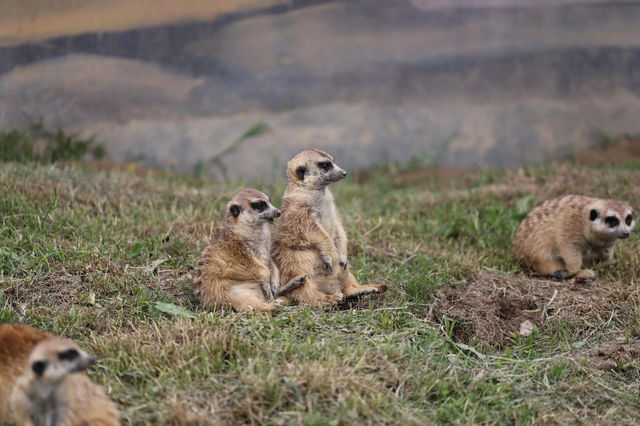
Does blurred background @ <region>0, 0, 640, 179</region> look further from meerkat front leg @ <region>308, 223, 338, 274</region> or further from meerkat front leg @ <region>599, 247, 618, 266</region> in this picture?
meerkat front leg @ <region>308, 223, 338, 274</region>

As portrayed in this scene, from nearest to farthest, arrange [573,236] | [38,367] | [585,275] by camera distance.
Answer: [38,367] → [585,275] → [573,236]

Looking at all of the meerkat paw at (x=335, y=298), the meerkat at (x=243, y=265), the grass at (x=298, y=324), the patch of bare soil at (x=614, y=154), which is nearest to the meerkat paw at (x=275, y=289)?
the meerkat at (x=243, y=265)

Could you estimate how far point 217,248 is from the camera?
4.34 metres

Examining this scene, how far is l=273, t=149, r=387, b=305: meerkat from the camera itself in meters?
4.49

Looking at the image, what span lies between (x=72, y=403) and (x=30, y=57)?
5.25m

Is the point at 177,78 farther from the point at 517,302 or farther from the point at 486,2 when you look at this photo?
the point at 517,302

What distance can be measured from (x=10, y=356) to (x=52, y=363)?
33 centimetres

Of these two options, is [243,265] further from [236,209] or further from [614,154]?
[614,154]

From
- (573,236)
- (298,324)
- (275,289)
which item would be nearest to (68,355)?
(298,324)

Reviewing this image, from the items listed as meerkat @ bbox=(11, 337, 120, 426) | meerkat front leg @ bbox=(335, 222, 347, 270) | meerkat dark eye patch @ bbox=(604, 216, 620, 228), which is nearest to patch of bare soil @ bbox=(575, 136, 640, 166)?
meerkat dark eye patch @ bbox=(604, 216, 620, 228)

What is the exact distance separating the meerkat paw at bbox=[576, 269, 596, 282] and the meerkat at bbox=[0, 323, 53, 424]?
372 cm

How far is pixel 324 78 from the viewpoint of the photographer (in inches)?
330

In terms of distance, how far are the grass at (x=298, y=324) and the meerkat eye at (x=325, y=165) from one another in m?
0.84

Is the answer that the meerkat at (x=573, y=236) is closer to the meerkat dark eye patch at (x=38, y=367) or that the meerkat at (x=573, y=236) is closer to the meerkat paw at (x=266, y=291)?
the meerkat paw at (x=266, y=291)
